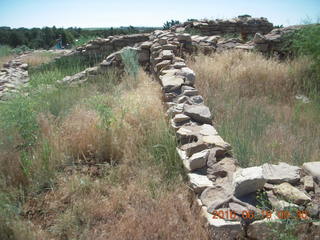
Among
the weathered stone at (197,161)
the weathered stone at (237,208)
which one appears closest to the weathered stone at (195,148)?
the weathered stone at (197,161)

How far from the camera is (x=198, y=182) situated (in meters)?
2.38

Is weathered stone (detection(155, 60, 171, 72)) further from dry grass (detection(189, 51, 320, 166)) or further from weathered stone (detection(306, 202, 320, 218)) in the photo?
weathered stone (detection(306, 202, 320, 218))

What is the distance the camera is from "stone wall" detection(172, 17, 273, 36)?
1032 cm

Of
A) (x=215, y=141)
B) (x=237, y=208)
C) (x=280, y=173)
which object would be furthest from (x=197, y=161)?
(x=280, y=173)

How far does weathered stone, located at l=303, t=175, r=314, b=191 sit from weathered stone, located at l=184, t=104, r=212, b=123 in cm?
132

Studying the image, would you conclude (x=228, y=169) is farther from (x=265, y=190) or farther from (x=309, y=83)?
(x=309, y=83)

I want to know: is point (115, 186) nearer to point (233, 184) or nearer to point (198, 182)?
point (198, 182)

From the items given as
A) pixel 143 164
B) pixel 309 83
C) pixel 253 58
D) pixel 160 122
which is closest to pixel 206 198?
pixel 143 164

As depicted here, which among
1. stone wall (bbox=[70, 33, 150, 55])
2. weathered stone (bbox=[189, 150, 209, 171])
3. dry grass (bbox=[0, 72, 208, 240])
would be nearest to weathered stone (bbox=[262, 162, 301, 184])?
weathered stone (bbox=[189, 150, 209, 171])

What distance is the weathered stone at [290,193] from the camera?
6.72ft

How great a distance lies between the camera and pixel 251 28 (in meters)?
11.0

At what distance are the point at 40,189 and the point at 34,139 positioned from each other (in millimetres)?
707

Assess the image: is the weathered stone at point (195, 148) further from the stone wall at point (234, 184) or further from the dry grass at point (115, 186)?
the dry grass at point (115, 186)

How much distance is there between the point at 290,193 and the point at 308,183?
0.28 m
